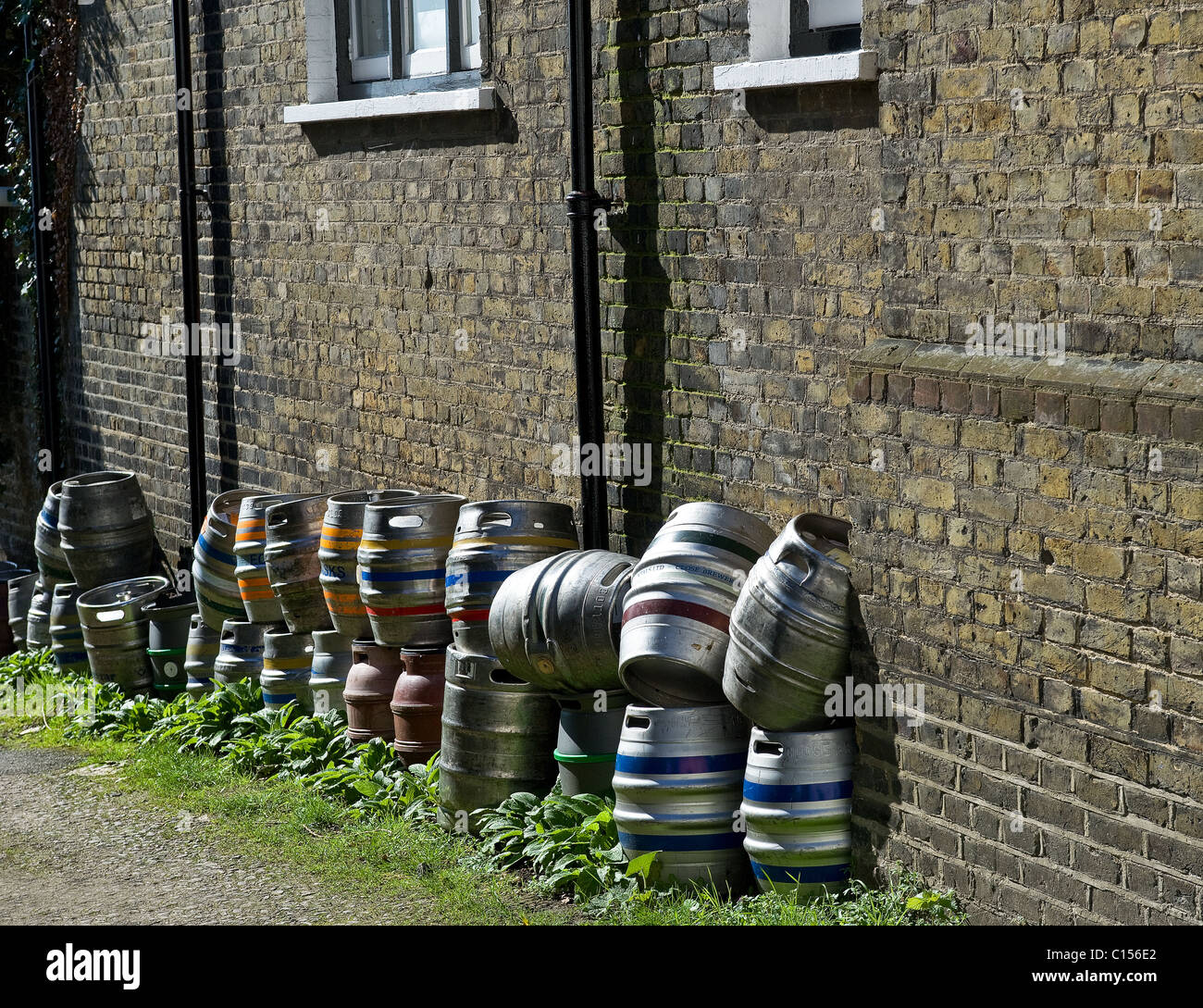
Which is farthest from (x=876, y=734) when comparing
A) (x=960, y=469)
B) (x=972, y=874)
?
(x=960, y=469)

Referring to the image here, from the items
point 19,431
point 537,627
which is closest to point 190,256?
point 19,431

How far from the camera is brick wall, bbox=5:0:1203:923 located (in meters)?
4.00

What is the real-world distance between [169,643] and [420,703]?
248 cm

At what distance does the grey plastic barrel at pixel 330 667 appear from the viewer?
734 cm

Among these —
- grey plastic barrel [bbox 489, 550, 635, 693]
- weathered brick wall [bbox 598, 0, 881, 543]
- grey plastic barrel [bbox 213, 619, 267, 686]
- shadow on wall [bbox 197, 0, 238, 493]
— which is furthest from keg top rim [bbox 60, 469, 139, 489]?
grey plastic barrel [bbox 489, 550, 635, 693]

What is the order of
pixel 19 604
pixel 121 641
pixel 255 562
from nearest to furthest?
pixel 255 562
pixel 121 641
pixel 19 604

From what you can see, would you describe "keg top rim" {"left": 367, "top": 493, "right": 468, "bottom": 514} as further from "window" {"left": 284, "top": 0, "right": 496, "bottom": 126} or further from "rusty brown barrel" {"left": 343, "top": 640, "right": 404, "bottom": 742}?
"window" {"left": 284, "top": 0, "right": 496, "bottom": 126}

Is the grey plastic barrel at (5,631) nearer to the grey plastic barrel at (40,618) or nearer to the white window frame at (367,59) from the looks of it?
the grey plastic barrel at (40,618)

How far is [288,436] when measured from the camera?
8750 millimetres

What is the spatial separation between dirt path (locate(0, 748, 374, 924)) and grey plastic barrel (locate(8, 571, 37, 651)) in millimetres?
3292

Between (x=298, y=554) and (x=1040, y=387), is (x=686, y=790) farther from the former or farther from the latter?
(x=298, y=554)

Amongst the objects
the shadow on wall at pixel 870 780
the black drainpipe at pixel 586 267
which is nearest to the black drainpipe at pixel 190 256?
the black drainpipe at pixel 586 267

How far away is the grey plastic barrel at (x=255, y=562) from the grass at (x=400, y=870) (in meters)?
0.76

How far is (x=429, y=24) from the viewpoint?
301 inches
